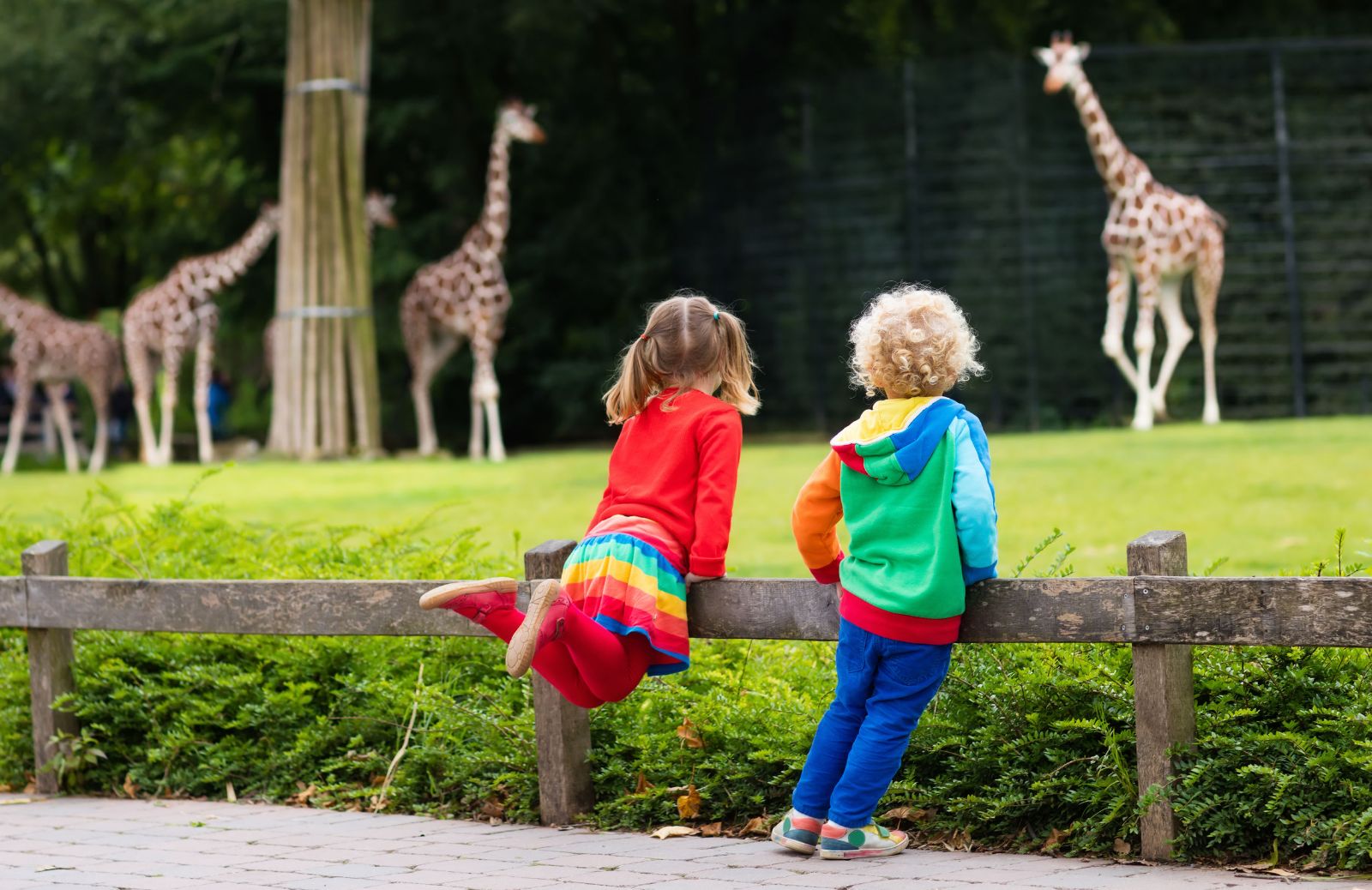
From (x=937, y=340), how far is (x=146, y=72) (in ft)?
76.0

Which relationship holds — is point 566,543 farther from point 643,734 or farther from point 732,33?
point 732,33

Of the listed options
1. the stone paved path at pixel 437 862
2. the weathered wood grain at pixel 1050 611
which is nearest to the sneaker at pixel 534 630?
the stone paved path at pixel 437 862

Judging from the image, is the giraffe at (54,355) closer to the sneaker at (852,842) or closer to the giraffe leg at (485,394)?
the giraffe leg at (485,394)

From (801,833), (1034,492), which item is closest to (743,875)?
(801,833)

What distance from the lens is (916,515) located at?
4469 millimetres

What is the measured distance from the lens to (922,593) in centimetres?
443

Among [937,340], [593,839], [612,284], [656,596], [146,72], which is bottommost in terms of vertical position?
[593,839]

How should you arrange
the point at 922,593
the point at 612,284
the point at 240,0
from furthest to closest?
the point at 612,284
the point at 240,0
the point at 922,593

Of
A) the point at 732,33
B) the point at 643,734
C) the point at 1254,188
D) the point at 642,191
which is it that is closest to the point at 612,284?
the point at 642,191

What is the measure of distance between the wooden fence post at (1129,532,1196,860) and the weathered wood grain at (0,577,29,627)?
4.15 meters

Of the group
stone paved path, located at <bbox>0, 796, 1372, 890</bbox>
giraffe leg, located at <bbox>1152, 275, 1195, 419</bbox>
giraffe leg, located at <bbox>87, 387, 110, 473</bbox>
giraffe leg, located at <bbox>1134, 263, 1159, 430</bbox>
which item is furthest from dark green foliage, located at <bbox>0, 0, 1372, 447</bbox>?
stone paved path, located at <bbox>0, 796, 1372, 890</bbox>

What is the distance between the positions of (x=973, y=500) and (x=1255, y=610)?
2.51ft

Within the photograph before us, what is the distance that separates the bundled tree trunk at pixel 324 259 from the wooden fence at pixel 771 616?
41.7ft

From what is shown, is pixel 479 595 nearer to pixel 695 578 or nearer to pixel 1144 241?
pixel 695 578
